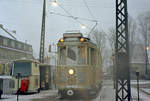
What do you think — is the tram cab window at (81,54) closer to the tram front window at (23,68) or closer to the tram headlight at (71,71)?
the tram headlight at (71,71)

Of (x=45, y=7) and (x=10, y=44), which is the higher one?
(x=45, y=7)

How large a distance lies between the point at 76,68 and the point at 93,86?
192 cm

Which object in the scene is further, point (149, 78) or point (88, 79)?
point (149, 78)

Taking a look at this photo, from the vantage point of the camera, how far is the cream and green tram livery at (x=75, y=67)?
40.1 ft

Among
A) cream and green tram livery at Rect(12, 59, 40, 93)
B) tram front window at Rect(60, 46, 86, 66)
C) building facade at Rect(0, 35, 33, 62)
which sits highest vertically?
building facade at Rect(0, 35, 33, 62)

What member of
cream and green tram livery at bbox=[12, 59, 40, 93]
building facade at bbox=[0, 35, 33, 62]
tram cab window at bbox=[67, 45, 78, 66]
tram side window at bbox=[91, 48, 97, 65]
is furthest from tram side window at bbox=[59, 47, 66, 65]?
building facade at bbox=[0, 35, 33, 62]

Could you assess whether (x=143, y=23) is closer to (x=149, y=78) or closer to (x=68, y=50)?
(x=149, y=78)

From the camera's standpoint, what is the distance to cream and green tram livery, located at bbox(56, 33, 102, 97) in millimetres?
12227

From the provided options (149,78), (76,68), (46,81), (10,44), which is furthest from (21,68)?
(149,78)

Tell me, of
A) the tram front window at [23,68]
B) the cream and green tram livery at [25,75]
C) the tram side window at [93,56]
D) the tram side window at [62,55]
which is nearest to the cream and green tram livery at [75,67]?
the tram side window at [62,55]

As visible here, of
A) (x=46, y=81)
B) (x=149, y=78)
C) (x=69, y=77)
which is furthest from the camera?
(x=149, y=78)

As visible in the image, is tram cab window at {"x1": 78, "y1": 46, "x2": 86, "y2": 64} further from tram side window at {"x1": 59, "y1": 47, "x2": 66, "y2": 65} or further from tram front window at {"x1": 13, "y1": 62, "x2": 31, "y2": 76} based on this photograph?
tram front window at {"x1": 13, "y1": 62, "x2": 31, "y2": 76}

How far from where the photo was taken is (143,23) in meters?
47.8

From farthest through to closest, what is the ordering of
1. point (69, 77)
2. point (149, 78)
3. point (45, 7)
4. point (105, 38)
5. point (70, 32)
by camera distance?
1. point (105, 38)
2. point (149, 78)
3. point (45, 7)
4. point (70, 32)
5. point (69, 77)
